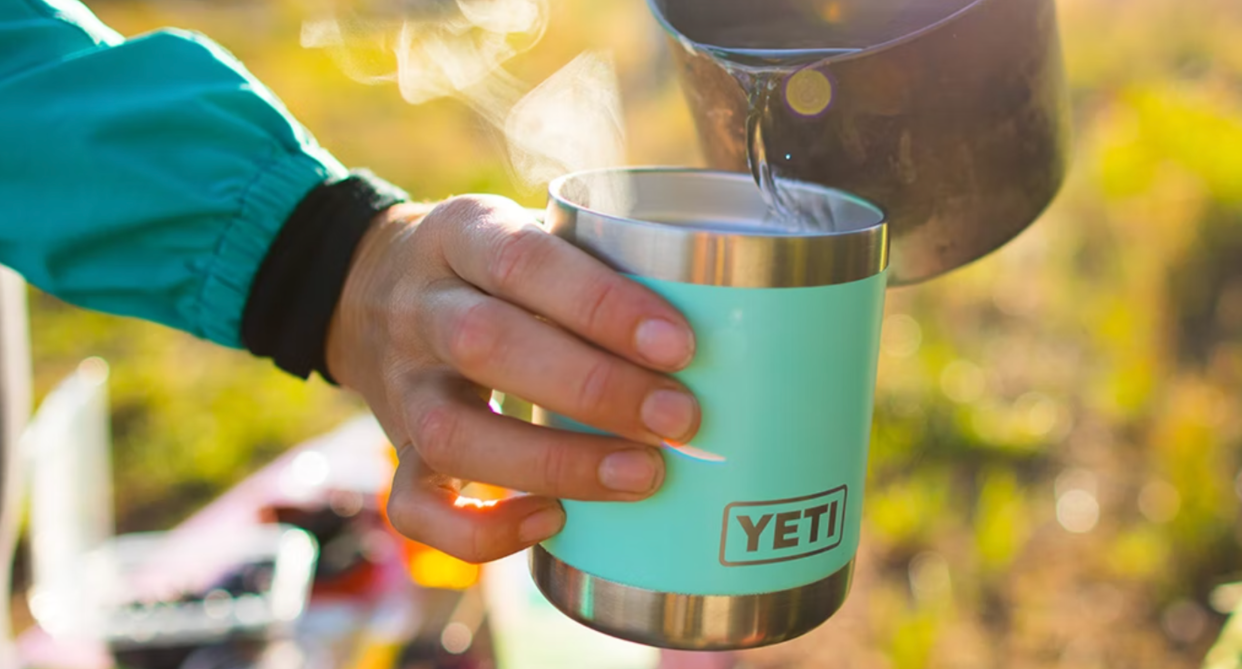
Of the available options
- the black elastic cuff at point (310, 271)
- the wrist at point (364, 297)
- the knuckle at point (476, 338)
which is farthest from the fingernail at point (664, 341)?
the black elastic cuff at point (310, 271)

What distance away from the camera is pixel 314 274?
1.03 meters

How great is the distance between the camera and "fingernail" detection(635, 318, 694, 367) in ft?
2.19

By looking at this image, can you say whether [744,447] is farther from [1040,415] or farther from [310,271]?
[1040,415]

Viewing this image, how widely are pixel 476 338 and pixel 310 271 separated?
1.32 ft

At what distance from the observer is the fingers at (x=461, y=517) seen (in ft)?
2.55

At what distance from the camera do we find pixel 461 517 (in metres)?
0.81

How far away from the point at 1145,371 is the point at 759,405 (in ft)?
9.24

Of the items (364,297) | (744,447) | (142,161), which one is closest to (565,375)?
(744,447)

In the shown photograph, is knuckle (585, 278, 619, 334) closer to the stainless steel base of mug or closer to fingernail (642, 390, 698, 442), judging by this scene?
fingernail (642, 390, 698, 442)

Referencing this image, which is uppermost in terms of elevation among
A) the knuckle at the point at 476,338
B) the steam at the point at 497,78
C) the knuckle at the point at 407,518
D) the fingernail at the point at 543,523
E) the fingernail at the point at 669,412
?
the knuckle at the point at 476,338

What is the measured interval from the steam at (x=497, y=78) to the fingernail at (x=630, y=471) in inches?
20.6

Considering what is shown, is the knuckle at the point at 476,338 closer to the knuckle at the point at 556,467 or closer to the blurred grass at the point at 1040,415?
the knuckle at the point at 556,467

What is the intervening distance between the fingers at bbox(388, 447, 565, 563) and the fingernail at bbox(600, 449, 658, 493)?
0.09m

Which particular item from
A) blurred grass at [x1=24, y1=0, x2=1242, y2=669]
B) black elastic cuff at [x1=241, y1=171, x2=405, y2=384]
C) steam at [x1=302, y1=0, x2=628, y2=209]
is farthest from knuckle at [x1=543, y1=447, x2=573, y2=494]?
blurred grass at [x1=24, y1=0, x2=1242, y2=669]
